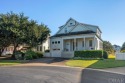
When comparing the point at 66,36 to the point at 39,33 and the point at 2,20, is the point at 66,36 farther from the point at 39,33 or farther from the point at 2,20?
the point at 2,20

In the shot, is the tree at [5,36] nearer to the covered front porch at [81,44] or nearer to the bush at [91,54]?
the covered front porch at [81,44]

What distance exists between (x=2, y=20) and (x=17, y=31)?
3601mm

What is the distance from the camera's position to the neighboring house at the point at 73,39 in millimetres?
40156

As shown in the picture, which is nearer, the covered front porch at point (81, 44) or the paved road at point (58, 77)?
the paved road at point (58, 77)

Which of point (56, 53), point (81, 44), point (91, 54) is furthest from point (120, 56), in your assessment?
point (56, 53)

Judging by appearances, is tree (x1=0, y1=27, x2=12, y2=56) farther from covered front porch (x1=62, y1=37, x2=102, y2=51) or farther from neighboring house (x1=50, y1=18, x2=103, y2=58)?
covered front porch (x1=62, y1=37, x2=102, y2=51)

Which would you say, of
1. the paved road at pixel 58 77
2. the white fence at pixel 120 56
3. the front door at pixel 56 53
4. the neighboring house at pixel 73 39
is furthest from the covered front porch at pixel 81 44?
the paved road at pixel 58 77

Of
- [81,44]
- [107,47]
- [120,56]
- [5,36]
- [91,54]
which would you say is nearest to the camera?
[120,56]

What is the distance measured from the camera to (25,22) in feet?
134

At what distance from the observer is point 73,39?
4409cm

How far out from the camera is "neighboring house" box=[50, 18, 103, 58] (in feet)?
132

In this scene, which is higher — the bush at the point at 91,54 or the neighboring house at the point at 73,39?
the neighboring house at the point at 73,39

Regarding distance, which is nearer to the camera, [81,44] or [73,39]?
[81,44]

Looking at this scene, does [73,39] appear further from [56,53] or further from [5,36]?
[5,36]
